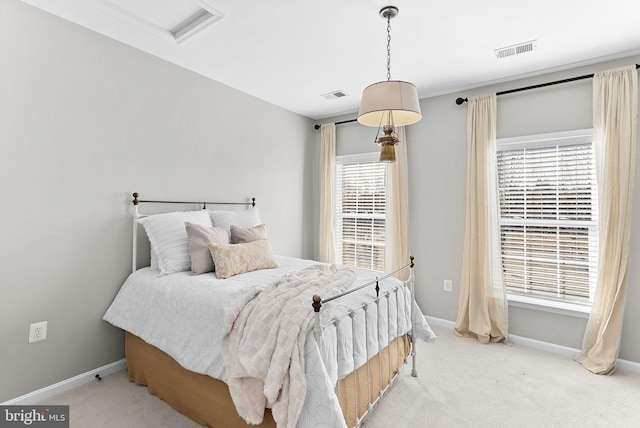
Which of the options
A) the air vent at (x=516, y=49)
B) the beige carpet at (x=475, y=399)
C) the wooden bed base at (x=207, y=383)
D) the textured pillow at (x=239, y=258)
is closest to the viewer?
the wooden bed base at (x=207, y=383)

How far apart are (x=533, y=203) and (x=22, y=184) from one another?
4189mm

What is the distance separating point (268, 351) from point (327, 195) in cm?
312

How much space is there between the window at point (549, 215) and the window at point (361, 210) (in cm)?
140

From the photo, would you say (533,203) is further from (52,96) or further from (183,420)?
(52,96)

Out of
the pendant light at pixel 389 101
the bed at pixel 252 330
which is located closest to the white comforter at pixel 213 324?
the bed at pixel 252 330

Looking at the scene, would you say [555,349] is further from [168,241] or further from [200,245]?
[168,241]

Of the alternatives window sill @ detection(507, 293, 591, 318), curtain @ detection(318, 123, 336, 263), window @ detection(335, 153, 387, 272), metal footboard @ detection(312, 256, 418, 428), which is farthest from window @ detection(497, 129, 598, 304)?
curtain @ detection(318, 123, 336, 263)

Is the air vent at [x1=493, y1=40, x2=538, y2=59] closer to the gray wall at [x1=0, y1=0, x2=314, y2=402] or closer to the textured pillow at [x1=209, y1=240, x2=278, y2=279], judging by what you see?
the textured pillow at [x1=209, y1=240, x2=278, y2=279]

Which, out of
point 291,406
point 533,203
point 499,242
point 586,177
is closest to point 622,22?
point 586,177

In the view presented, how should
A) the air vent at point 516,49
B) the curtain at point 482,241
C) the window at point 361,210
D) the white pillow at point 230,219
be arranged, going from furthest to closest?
the window at point 361,210 → the curtain at point 482,241 → the white pillow at point 230,219 → the air vent at point 516,49

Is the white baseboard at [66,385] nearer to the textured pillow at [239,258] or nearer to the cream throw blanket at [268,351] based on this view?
the textured pillow at [239,258]

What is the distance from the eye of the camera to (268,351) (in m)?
1.51

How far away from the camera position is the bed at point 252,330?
4.77 ft

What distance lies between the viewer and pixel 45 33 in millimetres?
2232
